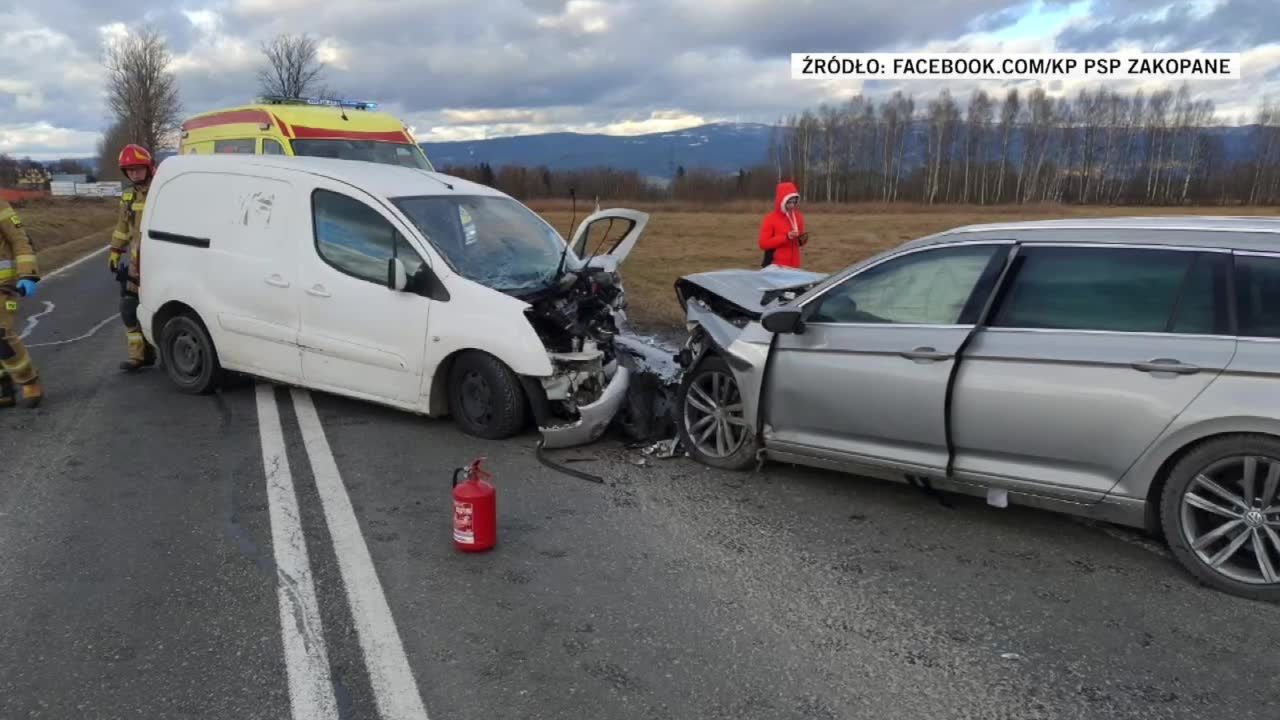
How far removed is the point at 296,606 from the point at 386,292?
9.76 ft

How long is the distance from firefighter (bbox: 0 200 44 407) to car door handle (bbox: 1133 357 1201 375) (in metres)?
7.57

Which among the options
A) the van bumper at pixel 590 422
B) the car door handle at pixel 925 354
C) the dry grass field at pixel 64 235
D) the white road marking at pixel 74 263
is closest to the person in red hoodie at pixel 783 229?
the van bumper at pixel 590 422

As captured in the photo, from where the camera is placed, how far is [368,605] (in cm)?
379

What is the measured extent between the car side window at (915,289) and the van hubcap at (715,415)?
0.77m

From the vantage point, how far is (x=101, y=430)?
6473mm

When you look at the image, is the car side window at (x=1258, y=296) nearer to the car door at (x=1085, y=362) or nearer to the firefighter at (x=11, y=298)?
the car door at (x=1085, y=362)

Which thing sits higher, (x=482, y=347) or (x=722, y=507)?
(x=482, y=347)

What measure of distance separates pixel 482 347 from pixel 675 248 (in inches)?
809

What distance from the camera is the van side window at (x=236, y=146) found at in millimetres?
11914

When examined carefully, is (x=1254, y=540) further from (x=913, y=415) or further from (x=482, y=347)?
(x=482, y=347)

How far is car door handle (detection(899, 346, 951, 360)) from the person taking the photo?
Answer: 455 centimetres

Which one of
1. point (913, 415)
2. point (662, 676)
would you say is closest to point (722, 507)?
point (913, 415)

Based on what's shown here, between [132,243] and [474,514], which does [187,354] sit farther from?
[474,514]

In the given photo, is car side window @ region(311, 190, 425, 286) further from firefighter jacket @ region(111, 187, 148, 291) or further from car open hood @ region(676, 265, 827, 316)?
firefighter jacket @ region(111, 187, 148, 291)
